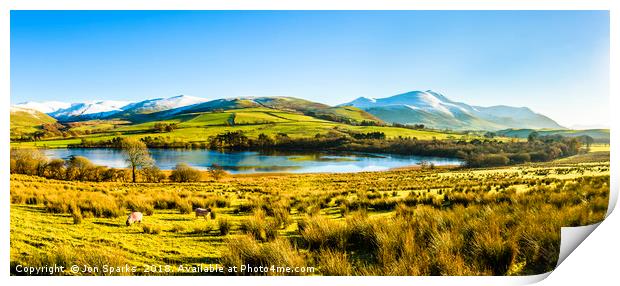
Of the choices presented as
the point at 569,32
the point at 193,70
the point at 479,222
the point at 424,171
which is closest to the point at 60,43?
the point at 193,70

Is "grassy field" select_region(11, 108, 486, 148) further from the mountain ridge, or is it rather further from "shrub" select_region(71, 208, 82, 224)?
"shrub" select_region(71, 208, 82, 224)

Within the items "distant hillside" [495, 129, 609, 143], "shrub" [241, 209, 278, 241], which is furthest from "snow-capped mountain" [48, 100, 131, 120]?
"distant hillside" [495, 129, 609, 143]

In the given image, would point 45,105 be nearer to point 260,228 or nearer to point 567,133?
point 260,228

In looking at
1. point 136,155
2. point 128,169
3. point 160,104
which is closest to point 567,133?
point 160,104

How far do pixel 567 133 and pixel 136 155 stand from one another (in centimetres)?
→ 581

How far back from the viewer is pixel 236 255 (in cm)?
424

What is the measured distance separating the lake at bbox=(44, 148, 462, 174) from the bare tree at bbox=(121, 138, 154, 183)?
0.07 m

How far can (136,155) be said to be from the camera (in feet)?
16.4

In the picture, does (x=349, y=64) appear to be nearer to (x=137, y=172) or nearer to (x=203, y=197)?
(x=203, y=197)

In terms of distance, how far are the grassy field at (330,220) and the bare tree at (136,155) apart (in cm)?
25

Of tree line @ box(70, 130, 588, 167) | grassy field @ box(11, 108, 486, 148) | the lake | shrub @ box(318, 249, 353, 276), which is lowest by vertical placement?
shrub @ box(318, 249, 353, 276)

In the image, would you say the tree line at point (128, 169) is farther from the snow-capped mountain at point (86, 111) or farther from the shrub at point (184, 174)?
the snow-capped mountain at point (86, 111)

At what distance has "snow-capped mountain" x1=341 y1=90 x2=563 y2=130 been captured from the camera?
5273mm

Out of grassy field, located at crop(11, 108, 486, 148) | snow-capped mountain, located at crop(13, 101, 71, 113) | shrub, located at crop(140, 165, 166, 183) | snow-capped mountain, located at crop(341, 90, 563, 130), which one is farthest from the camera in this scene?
snow-capped mountain, located at crop(341, 90, 563, 130)
